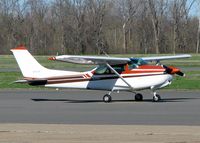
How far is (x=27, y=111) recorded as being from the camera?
65.3 ft

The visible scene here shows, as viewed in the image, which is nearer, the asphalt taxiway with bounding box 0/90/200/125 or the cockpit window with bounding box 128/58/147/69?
the asphalt taxiway with bounding box 0/90/200/125

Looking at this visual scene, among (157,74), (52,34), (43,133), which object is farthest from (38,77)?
(52,34)

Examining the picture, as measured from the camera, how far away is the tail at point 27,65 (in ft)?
80.3

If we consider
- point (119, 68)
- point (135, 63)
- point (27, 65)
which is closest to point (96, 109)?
point (119, 68)

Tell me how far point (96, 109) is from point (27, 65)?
16.3ft

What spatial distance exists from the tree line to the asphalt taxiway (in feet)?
203

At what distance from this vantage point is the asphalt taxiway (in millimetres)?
17016

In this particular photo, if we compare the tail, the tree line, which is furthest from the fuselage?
the tree line

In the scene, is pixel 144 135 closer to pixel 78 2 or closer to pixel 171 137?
pixel 171 137

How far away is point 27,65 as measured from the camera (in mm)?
24656

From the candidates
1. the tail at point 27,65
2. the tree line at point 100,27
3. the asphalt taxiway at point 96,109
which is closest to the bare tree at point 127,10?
the tree line at point 100,27

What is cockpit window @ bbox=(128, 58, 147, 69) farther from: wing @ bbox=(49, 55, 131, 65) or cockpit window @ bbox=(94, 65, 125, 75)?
cockpit window @ bbox=(94, 65, 125, 75)

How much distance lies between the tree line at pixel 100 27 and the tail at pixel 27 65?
63.0 metres

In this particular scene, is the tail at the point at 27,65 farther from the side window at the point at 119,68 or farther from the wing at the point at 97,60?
the side window at the point at 119,68
